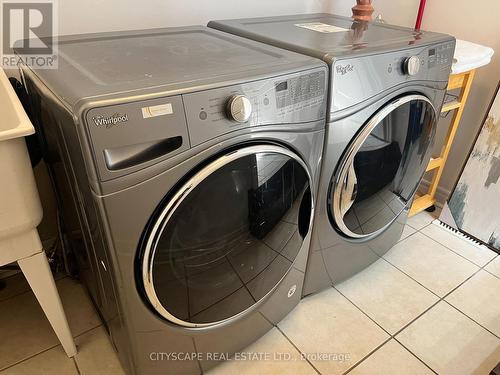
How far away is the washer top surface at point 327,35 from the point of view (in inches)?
43.6

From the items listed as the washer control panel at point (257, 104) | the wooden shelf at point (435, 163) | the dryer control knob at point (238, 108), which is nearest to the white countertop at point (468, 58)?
the wooden shelf at point (435, 163)

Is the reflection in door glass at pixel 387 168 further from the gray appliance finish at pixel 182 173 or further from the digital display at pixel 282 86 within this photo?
the digital display at pixel 282 86

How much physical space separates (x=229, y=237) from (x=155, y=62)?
1.52 ft

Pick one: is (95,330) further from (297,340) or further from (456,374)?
(456,374)

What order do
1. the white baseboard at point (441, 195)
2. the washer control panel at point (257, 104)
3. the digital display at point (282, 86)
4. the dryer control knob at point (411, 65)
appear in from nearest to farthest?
the washer control panel at point (257, 104) → the digital display at point (282, 86) → the dryer control knob at point (411, 65) → the white baseboard at point (441, 195)

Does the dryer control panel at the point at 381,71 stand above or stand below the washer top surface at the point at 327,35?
below

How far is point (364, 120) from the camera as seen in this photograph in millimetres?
1154

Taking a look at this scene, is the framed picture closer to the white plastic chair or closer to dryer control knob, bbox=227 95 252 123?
dryer control knob, bbox=227 95 252 123

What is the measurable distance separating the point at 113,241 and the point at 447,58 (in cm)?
122

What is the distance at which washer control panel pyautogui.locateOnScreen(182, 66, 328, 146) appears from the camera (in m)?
0.79

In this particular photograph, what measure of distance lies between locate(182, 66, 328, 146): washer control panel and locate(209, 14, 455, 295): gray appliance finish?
74 mm

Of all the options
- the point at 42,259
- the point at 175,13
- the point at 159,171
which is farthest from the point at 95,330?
the point at 175,13

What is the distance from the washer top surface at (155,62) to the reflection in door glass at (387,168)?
40 centimetres

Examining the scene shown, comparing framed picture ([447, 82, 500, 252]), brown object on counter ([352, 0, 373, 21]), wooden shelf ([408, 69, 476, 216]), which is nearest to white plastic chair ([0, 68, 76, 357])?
brown object on counter ([352, 0, 373, 21])
